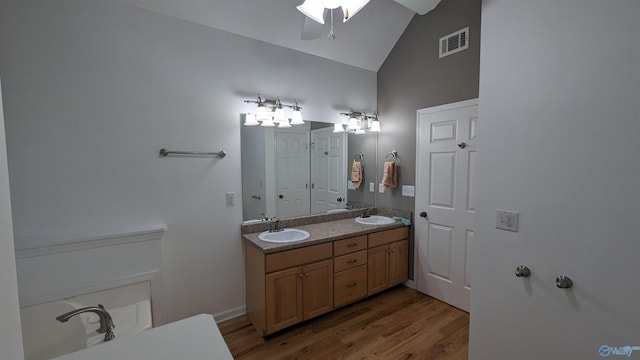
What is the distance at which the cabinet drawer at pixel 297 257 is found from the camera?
7.41 ft

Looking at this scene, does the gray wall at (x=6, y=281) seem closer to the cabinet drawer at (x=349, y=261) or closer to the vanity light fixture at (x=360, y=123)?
the cabinet drawer at (x=349, y=261)

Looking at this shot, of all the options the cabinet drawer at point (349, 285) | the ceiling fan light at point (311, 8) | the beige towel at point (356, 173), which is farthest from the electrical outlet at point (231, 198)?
the ceiling fan light at point (311, 8)

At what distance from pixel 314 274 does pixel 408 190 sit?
1497 mm

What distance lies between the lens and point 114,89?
2049mm

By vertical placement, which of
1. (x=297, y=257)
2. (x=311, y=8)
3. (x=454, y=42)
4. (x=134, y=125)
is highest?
(x=454, y=42)

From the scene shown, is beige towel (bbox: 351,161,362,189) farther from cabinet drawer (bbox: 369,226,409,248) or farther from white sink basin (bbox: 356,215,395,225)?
cabinet drawer (bbox: 369,226,409,248)

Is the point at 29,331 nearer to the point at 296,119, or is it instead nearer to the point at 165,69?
the point at 165,69

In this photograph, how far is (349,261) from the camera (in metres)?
2.72

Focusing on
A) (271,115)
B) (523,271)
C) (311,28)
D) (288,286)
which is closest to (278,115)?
(271,115)

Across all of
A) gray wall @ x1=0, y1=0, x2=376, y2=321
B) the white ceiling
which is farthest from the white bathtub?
the white ceiling

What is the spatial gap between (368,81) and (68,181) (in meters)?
3.11

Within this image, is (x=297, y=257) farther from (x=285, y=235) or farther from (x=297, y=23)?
(x=297, y=23)

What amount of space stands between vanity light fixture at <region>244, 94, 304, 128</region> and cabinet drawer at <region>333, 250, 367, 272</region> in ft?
4.62

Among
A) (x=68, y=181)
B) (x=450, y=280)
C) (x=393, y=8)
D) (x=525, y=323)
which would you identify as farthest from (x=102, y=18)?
(x=450, y=280)
